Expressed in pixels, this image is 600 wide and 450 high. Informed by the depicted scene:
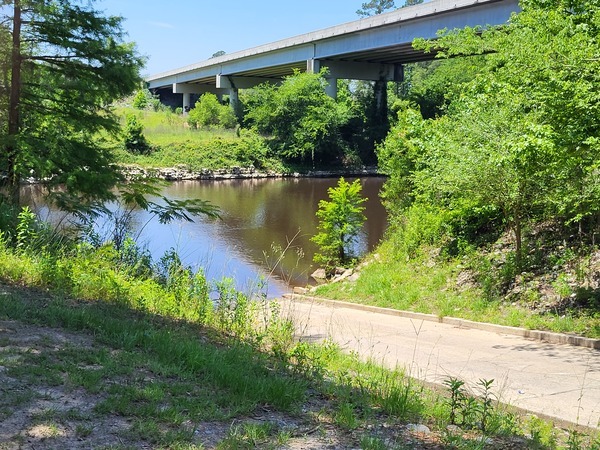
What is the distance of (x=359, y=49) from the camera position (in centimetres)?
4669

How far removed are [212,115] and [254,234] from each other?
48.7 meters

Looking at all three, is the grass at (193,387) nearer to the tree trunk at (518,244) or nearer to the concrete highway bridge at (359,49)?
the tree trunk at (518,244)

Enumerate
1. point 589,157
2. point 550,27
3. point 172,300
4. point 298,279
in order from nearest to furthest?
point 172,300, point 589,157, point 550,27, point 298,279

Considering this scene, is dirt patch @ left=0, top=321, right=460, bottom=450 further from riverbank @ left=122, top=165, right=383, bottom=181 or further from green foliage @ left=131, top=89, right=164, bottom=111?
green foliage @ left=131, top=89, right=164, bottom=111

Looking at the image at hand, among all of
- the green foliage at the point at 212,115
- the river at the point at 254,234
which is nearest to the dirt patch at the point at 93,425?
the river at the point at 254,234

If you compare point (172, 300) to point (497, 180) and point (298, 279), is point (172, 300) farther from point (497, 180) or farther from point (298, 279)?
point (298, 279)

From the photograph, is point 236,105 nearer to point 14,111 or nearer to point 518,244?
point 14,111

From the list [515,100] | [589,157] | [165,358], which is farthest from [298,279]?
[165,358]

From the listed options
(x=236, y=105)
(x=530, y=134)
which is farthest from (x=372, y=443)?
(x=236, y=105)

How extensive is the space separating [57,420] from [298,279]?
649 inches

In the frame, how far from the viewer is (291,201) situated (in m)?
37.7

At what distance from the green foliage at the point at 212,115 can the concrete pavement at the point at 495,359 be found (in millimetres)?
61317

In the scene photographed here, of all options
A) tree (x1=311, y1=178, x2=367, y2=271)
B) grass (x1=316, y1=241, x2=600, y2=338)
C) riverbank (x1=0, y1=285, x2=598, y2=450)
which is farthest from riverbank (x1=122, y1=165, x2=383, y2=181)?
riverbank (x1=0, y1=285, x2=598, y2=450)

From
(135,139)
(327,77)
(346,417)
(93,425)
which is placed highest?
(327,77)
